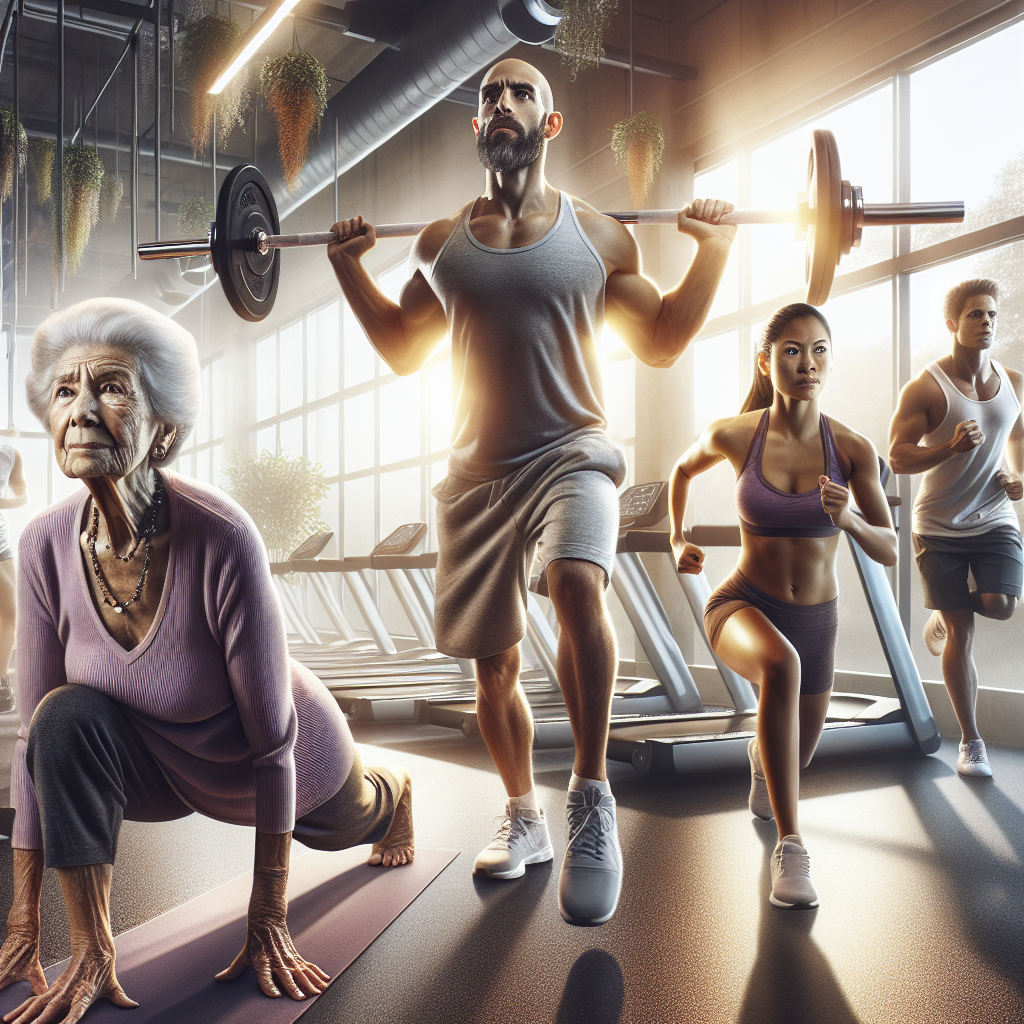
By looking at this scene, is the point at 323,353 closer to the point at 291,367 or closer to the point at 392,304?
the point at 291,367

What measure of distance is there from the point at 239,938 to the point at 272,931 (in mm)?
310

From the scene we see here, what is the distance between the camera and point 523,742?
6.72 ft

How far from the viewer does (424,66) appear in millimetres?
6273

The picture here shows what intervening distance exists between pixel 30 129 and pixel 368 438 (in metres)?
4.70

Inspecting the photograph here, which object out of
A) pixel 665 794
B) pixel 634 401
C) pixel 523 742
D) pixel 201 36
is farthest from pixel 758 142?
pixel 523 742

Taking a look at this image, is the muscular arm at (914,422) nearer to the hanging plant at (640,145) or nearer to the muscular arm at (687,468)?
the muscular arm at (687,468)

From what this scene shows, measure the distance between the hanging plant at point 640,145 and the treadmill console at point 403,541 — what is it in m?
2.52

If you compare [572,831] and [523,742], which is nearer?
[572,831]

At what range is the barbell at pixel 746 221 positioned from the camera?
1.86m

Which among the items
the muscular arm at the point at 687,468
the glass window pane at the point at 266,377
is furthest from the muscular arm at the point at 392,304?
the glass window pane at the point at 266,377

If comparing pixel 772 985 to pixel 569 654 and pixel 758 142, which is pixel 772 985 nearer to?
pixel 569 654

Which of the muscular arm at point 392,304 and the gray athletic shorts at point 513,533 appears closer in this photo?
the gray athletic shorts at point 513,533

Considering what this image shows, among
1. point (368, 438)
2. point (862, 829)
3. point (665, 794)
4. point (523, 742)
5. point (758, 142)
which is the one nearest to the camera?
point (523, 742)

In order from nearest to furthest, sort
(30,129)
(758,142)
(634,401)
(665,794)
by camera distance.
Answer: (665,794), (758,142), (634,401), (30,129)
